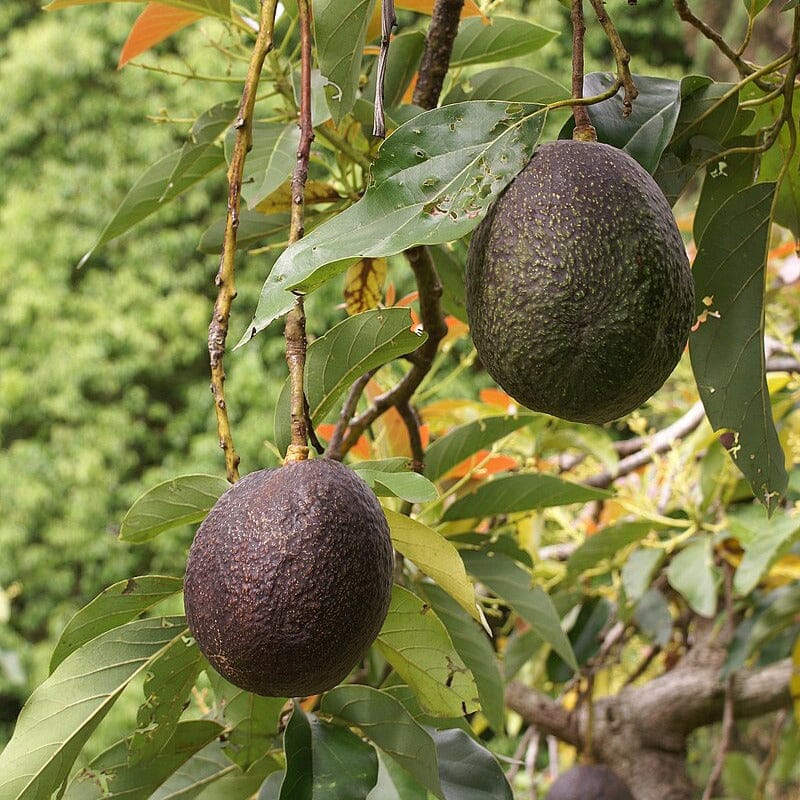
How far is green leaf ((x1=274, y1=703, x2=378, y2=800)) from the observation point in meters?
0.56

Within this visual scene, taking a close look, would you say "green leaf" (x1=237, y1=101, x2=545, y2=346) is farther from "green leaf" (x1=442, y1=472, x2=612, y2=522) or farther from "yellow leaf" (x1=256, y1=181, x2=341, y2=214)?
"green leaf" (x1=442, y1=472, x2=612, y2=522)

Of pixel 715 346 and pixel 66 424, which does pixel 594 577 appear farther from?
pixel 66 424

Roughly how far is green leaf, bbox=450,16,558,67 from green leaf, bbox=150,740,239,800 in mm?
586

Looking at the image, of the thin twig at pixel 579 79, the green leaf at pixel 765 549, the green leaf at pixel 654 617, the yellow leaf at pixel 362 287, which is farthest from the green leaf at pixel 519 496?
the green leaf at pixel 654 617

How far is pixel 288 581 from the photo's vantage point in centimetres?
45

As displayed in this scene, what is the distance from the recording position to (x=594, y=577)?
141 cm

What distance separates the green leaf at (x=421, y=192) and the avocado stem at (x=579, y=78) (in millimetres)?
24

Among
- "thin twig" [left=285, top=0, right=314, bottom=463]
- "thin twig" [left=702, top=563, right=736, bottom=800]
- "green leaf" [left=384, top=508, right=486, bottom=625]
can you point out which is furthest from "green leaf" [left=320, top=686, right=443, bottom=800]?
"thin twig" [left=702, top=563, right=736, bottom=800]

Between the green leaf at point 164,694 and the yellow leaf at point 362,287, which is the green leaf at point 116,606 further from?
the yellow leaf at point 362,287

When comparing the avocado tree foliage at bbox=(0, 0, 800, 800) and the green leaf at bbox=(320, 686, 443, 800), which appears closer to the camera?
the avocado tree foliage at bbox=(0, 0, 800, 800)

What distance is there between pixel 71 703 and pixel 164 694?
55 mm

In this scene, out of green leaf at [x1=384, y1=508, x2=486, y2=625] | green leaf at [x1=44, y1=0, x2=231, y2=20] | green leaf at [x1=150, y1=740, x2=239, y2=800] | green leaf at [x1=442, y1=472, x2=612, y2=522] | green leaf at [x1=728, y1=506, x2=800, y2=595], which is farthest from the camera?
green leaf at [x1=728, y1=506, x2=800, y2=595]

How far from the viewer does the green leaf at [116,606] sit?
1.89 ft

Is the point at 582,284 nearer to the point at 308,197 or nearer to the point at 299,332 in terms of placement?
the point at 299,332
